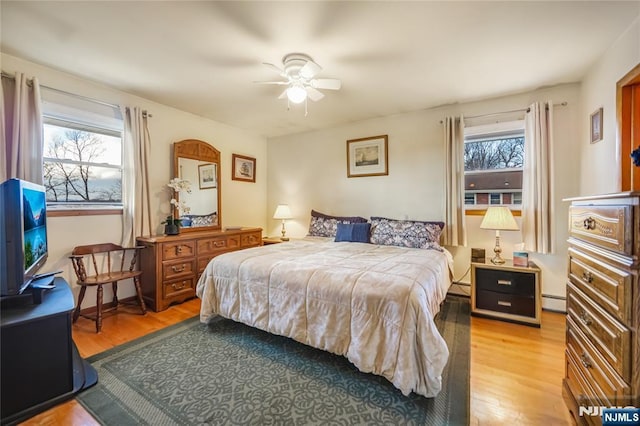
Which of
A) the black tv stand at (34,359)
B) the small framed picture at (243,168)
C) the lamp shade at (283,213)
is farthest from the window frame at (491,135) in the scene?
the black tv stand at (34,359)

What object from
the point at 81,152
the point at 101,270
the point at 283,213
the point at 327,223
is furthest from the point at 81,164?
the point at 327,223

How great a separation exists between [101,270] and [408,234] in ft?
11.9

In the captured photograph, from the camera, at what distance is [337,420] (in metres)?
1.45

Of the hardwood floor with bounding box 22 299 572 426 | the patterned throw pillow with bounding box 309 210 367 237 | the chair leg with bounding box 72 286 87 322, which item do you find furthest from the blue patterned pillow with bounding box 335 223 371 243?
the chair leg with bounding box 72 286 87 322

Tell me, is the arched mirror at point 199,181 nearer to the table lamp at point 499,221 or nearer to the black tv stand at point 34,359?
the black tv stand at point 34,359

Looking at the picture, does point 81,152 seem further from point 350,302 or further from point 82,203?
point 350,302

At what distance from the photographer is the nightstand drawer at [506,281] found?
2.64 m

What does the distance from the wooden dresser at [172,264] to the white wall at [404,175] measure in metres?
1.83

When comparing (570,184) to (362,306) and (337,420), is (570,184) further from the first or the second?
(337,420)

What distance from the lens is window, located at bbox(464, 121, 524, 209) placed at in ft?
10.7

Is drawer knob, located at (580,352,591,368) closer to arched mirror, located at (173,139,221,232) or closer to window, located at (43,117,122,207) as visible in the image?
arched mirror, located at (173,139,221,232)

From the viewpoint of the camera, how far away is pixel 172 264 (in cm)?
312

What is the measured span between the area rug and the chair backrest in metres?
1.03

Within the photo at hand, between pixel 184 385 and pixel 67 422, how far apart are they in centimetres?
58
